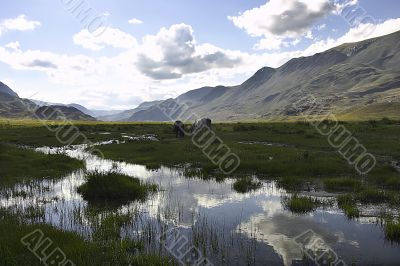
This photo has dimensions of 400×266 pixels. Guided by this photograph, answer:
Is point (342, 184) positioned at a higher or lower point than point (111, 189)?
higher

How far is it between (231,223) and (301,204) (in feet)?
12.2

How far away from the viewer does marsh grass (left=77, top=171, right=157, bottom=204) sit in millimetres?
19047

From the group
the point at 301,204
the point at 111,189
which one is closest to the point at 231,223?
the point at 301,204

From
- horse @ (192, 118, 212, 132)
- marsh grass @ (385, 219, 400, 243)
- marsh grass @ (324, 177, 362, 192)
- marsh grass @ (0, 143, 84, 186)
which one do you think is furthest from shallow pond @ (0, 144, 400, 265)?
horse @ (192, 118, 212, 132)

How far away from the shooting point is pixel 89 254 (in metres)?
10.5

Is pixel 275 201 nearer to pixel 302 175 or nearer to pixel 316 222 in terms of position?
pixel 316 222

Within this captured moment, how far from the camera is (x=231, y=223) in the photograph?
14.5 metres

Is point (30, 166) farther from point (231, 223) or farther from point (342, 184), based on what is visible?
point (342, 184)

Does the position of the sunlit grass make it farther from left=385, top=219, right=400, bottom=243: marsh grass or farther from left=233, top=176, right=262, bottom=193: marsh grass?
left=385, top=219, right=400, bottom=243: marsh grass

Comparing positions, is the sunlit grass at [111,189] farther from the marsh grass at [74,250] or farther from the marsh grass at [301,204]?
the marsh grass at [301,204]

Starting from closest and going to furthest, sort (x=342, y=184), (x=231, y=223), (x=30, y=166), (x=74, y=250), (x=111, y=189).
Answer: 1. (x=74, y=250)
2. (x=231, y=223)
3. (x=111, y=189)
4. (x=342, y=184)
5. (x=30, y=166)

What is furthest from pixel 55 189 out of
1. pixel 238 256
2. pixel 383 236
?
pixel 383 236

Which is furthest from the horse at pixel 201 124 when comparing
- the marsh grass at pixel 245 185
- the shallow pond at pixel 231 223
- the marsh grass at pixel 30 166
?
the shallow pond at pixel 231 223

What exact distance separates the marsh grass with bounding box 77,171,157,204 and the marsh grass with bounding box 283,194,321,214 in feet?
23.5
